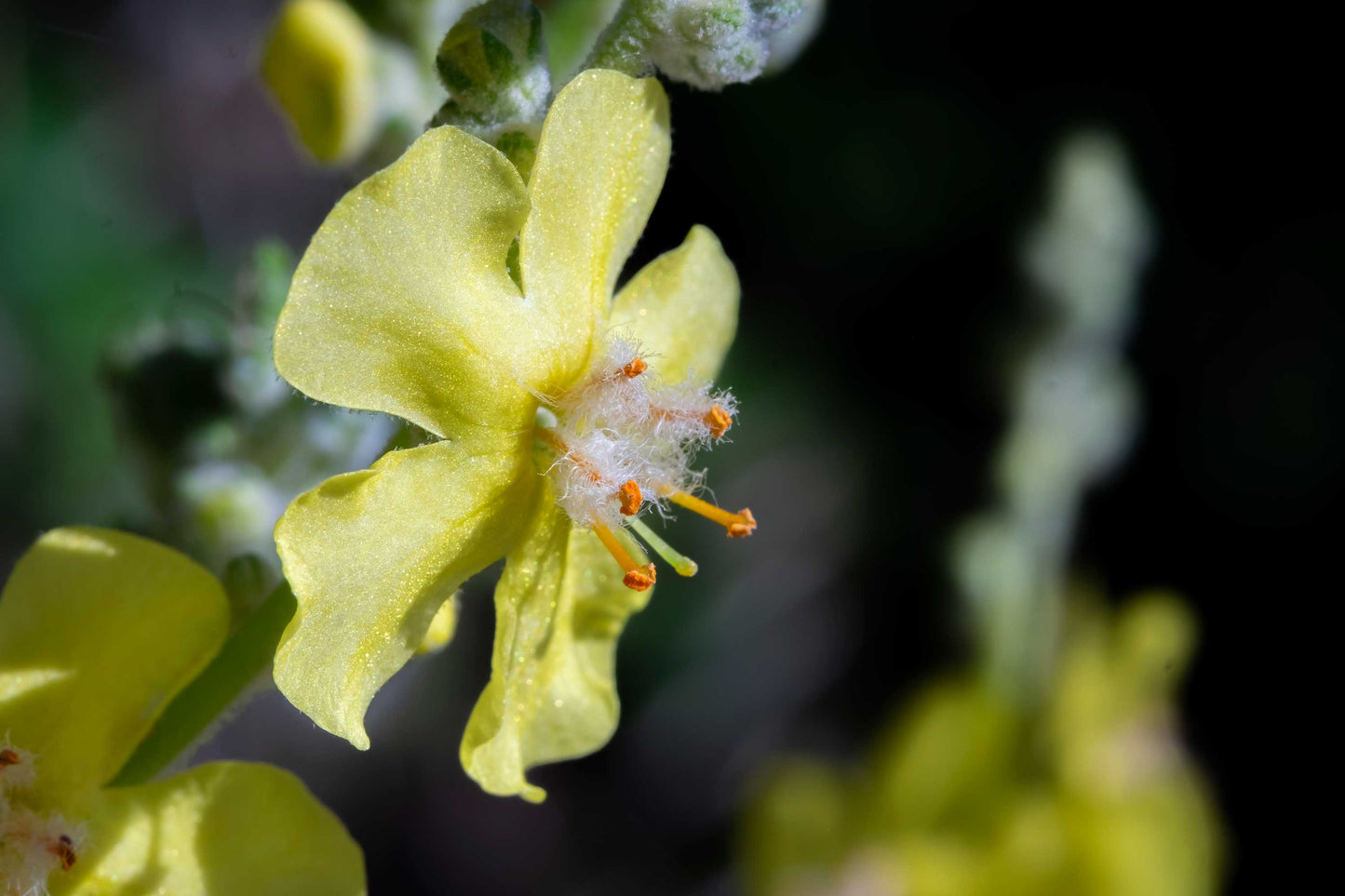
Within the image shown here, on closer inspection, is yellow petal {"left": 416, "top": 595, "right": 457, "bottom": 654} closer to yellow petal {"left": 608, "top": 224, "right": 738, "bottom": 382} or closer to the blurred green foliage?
yellow petal {"left": 608, "top": 224, "right": 738, "bottom": 382}

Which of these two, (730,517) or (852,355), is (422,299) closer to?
(730,517)

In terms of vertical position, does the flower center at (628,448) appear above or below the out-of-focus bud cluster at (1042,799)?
above

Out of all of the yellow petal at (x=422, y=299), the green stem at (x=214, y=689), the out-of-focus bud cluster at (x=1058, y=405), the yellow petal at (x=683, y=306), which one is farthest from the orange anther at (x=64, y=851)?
the out-of-focus bud cluster at (x=1058, y=405)

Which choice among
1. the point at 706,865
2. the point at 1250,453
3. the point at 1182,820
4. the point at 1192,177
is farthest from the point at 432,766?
the point at 1192,177

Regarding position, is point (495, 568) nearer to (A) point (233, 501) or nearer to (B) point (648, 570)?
(A) point (233, 501)

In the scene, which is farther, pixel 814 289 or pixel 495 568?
pixel 814 289

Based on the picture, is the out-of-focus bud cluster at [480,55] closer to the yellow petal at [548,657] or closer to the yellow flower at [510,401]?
the yellow flower at [510,401]

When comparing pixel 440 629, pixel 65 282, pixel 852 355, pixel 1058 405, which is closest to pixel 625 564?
pixel 440 629
